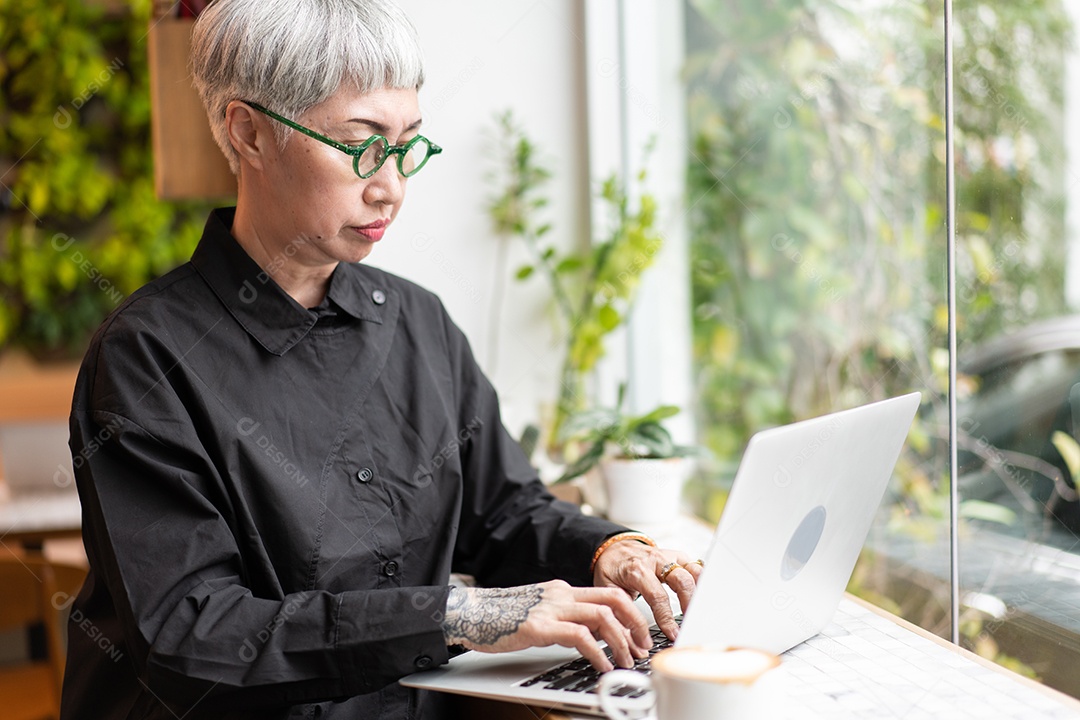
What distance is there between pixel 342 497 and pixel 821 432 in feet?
2.12

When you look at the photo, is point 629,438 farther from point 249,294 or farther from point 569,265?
point 249,294

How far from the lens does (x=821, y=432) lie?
953mm

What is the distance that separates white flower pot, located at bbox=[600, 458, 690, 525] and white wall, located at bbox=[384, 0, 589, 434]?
26.9 inches

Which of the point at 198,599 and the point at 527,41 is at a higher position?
the point at 527,41

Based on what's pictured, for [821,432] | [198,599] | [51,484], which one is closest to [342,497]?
[198,599]

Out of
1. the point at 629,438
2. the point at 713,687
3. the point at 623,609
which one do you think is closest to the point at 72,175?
the point at 629,438

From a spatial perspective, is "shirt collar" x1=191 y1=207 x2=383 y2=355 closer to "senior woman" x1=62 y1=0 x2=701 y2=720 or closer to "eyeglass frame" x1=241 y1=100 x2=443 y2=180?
"senior woman" x1=62 y1=0 x2=701 y2=720

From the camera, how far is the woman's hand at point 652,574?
47.3 inches

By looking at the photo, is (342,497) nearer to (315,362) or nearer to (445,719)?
(315,362)

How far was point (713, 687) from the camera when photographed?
80 cm

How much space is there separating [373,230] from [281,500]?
364mm

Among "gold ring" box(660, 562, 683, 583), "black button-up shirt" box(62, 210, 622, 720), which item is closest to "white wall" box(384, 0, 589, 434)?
"black button-up shirt" box(62, 210, 622, 720)

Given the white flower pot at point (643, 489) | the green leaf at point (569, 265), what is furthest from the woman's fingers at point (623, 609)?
the green leaf at point (569, 265)

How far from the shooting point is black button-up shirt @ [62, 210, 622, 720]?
3.56 feet
